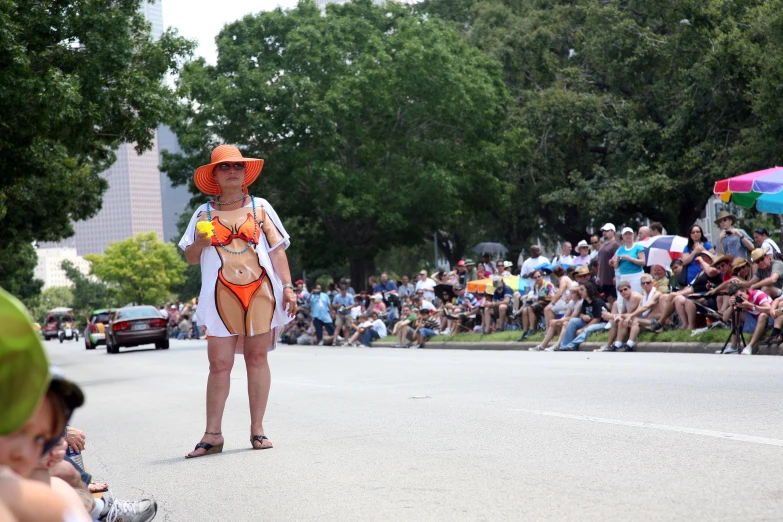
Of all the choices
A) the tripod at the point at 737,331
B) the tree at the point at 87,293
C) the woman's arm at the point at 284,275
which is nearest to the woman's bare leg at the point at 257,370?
the woman's arm at the point at 284,275

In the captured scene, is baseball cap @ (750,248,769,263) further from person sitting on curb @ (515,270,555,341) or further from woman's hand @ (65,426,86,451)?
woman's hand @ (65,426,86,451)

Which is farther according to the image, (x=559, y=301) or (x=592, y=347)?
(x=559, y=301)

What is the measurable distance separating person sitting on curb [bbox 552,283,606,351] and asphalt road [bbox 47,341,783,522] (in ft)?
21.3

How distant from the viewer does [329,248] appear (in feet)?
165

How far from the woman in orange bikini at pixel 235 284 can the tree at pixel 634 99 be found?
26353mm

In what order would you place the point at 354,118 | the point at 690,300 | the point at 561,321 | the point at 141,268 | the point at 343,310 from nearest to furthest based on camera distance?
the point at 690,300 < the point at 561,321 < the point at 343,310 < the point at 354,118 < the point at 141,268

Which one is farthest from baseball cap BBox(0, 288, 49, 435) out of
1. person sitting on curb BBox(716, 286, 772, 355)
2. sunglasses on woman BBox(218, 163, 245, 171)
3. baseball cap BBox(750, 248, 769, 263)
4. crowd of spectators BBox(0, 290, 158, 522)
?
baseball cap BBox(750, 248, 769, 263)

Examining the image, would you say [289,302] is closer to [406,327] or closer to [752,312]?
[752,312]

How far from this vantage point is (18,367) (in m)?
1.50

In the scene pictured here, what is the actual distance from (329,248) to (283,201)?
5117 millimetres

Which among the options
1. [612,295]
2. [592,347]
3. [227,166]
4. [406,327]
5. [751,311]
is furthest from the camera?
[406,327]

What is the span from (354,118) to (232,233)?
3670 cm

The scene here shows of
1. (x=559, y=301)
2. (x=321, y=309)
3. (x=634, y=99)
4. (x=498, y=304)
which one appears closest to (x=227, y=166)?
(x=559, y=301)

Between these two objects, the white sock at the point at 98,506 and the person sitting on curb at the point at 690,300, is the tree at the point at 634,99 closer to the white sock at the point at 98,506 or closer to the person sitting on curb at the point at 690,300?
the person sitting on curb at the point at 690,300
